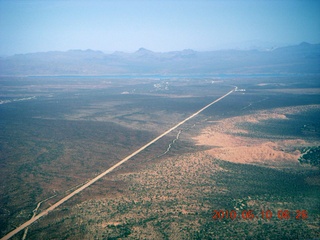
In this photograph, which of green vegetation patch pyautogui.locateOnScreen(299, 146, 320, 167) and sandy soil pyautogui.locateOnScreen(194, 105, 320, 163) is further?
sandy soil pyautogui.locateOnScreen(194, 105, 320, 163)

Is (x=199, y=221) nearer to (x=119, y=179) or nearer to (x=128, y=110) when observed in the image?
(x=119, y=179)

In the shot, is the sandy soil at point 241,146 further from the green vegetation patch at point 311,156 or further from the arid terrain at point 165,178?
the green vegetation patch at point 311,156

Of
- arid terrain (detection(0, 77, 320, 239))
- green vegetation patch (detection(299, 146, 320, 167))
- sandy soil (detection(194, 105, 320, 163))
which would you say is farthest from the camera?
sandy soil (detection(194, 105, 320, 163))

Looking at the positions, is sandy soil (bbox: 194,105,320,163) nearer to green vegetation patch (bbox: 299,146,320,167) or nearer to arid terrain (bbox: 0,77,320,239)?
arid terrain (bbox: 0,77,320,239)

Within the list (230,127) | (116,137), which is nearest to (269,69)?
(230,127)

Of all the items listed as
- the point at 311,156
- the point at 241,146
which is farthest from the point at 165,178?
the point at 311,156

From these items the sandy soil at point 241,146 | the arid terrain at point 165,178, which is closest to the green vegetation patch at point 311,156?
the arid terrain at point 165,178

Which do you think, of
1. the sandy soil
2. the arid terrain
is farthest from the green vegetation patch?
the sandy soil

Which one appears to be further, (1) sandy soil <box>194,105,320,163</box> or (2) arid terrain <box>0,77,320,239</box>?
(1) sandy soil <box>194,105,320,163</box>

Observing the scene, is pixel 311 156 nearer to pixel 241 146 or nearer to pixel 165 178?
pixel 241 146

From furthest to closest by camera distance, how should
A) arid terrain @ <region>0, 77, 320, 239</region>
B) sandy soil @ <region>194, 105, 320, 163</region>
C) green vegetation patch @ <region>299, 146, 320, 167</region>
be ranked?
sandy soil @ <region>194, 105, 320, 163</region> < green vegetation patch @ <region>299, 146, 320, 167</region> < arid terrain @ <region>0, 77, 320, 239</region>
